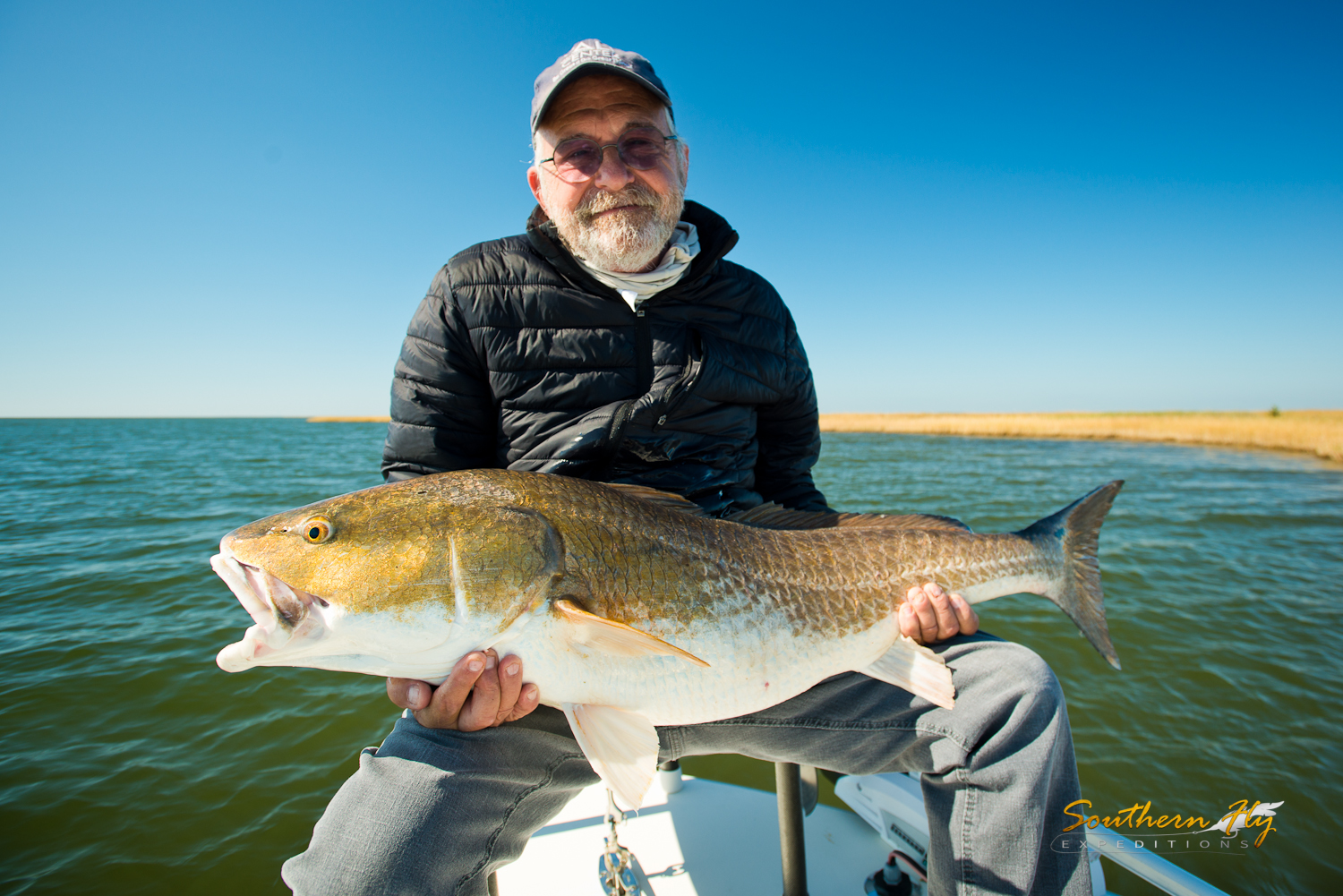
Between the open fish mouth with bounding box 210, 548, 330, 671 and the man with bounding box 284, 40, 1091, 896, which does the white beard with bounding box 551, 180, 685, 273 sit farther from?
the open fish mouth with bounding box 210, 548, 330, 671

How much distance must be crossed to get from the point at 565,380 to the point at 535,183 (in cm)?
108

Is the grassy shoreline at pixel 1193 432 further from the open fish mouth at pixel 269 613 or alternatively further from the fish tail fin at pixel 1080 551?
the open fish mouth at pixel 269 613

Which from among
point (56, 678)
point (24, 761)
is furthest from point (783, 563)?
point (56, 678)

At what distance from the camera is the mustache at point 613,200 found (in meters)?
2.54

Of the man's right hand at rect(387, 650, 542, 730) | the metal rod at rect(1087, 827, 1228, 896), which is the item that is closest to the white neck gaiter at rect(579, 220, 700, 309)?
the man's right hand at rect(387, 650, 542, 730)

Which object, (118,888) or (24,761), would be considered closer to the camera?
(118,888)

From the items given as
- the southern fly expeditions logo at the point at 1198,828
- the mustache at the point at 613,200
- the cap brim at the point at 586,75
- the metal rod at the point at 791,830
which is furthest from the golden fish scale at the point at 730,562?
the southern fly expeditions logo at the point at 1198,828

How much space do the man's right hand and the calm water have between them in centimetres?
321

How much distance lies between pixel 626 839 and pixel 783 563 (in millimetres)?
1832

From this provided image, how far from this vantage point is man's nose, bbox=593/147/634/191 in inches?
99.8

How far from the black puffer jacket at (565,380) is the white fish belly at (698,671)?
0.77 meters

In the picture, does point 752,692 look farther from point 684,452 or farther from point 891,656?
point 684,452

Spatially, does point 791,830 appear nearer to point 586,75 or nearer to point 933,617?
point 933,617

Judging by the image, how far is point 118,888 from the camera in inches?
140
